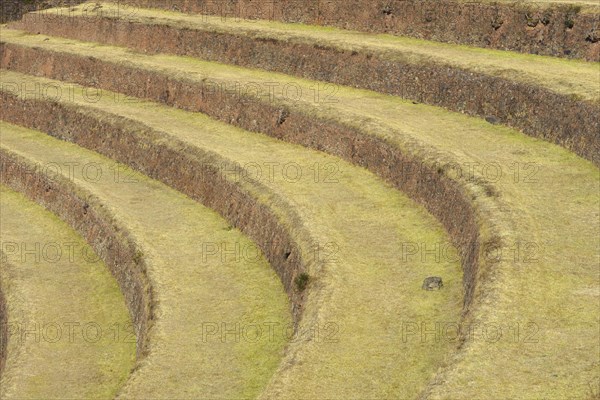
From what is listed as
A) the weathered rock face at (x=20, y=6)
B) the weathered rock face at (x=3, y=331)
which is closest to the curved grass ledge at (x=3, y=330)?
the weathered rock face at (x=3, y=331)

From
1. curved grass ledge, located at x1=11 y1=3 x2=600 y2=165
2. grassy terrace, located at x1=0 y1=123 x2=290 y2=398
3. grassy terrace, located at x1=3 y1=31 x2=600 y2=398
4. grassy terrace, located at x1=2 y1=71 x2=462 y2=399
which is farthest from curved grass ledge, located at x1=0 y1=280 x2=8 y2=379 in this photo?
curved grass ledge, located at x1=11 y1=3 x2=600 y2=165

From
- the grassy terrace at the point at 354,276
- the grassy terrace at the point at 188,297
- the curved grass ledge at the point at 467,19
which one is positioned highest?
the curved grass ledge at the point at 467,19

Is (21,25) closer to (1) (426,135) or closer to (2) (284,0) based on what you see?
(2) (284,0)

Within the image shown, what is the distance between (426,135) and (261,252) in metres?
5.13

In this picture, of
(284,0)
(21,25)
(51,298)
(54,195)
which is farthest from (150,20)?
(51,298)

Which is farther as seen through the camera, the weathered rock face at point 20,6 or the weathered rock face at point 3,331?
the weathered rock face at point 20,6

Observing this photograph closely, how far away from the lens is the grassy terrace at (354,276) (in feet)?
57.0

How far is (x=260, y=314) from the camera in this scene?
899 inches

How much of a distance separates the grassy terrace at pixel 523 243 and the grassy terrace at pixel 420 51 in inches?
54.8

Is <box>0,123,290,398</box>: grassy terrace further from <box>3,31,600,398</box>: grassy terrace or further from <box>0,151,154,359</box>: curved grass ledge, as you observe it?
<box>3,31,600,398</box>: grassy terrace

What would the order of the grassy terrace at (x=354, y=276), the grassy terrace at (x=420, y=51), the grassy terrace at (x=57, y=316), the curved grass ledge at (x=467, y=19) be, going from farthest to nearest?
the curved grass ledge at (x=467, y=19)
the grassy terrace at (x=420, y=51)
the grassy terrace at (x=57, y=316)
the grassy terrace at (x=354, y=276)

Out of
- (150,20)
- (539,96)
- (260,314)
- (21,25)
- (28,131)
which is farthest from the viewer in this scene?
(21,25)

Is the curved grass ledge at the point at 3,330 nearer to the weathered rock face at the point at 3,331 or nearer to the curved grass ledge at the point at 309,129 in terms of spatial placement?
the weathered rock face at the point at 3,331

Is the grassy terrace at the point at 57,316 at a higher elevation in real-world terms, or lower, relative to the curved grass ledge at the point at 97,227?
lower
